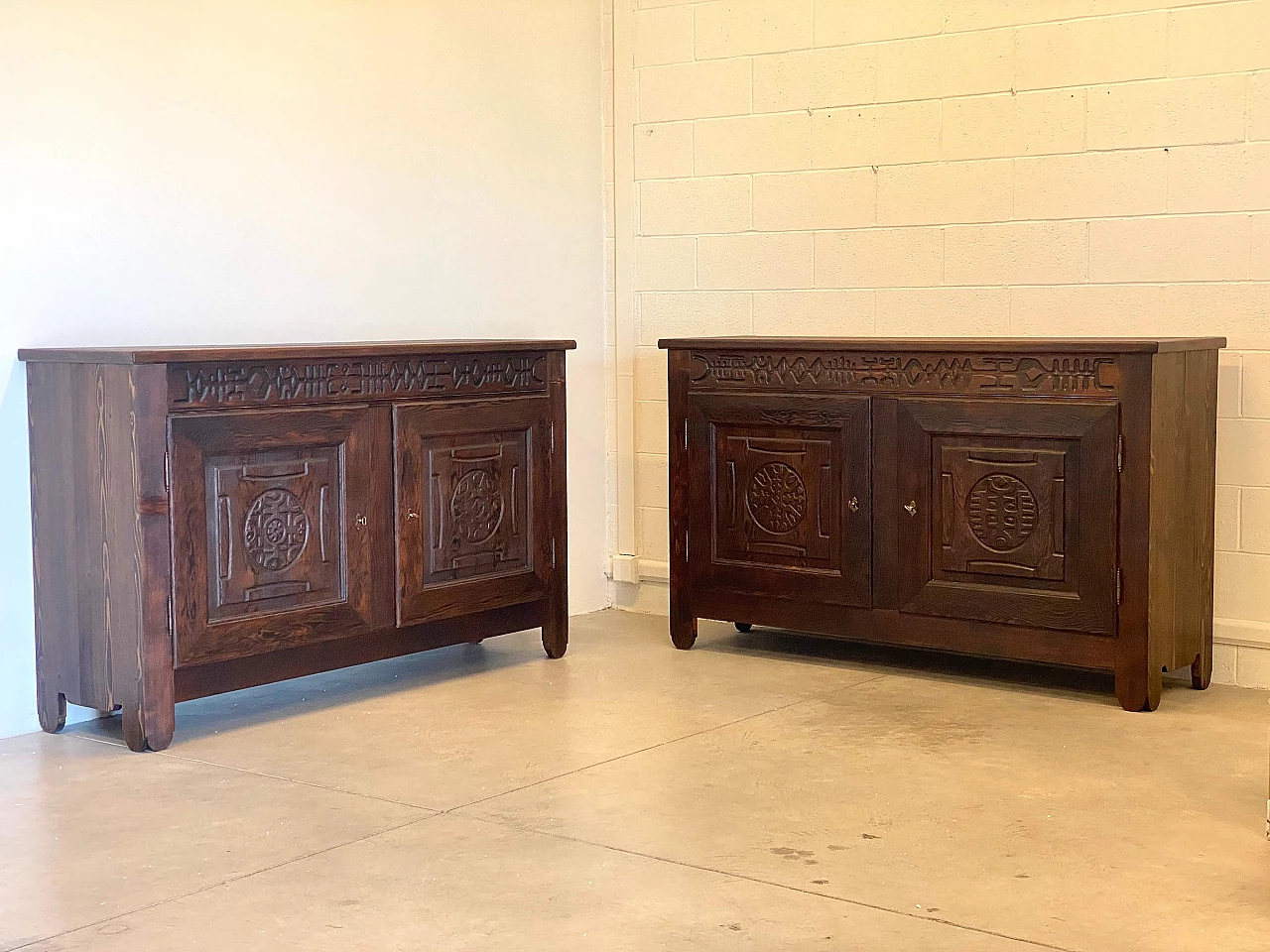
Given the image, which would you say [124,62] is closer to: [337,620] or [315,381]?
[315,381]

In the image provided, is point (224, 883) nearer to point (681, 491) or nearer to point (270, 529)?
point (270, 529)

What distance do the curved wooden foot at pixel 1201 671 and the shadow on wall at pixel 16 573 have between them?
3.03 m

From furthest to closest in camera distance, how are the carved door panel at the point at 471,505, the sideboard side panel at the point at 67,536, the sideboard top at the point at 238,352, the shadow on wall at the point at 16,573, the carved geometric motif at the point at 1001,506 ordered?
the carved door panel at the point at 471,505, the carved geometric motif at the point at 1001,506, the shadow on wall at the point at 16,573, the sideboard side panel at the point at 67,536, the sideboard top at the point at 238,352

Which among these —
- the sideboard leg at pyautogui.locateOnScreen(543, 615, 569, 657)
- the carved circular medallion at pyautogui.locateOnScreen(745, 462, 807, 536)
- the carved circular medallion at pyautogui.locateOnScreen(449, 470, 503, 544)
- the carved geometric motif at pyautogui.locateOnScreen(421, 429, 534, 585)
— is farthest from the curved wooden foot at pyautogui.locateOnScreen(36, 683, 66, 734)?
the carved circular medallion at pyautogui.locateOnScreen(745, 462, 807, 536)

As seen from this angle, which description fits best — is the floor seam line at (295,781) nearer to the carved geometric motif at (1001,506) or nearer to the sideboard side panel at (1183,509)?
the carved geometric motif at (1001,506)

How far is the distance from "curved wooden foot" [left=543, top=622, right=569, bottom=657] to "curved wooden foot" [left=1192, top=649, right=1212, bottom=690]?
5.87 ft

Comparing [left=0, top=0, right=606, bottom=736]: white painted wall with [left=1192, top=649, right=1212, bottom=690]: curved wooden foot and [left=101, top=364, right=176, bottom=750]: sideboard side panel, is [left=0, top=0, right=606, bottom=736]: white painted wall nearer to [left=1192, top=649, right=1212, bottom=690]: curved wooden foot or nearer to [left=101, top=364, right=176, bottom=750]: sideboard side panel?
[left=101, top=364, right=176, bottom=750]: sideboard side panel

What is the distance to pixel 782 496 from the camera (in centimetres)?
440

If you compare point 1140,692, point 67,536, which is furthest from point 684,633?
point 67,536

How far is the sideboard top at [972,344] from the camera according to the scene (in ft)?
12.3

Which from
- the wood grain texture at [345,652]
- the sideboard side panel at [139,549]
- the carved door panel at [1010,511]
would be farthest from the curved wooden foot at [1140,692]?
the sideboard side panel at [139,549]

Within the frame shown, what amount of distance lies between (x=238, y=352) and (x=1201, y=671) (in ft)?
8.72

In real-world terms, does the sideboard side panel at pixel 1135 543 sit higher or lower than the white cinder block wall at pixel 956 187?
lower

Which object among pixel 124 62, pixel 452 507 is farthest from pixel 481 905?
pixel 124 62
